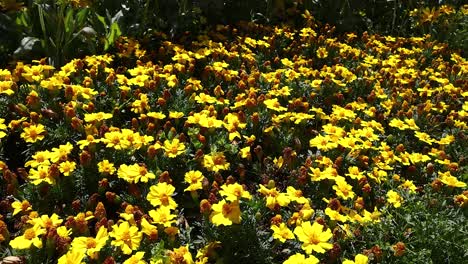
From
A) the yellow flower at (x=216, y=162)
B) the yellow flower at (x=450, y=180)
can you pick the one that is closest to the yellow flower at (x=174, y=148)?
the yellow flower at (x=216, y=162)

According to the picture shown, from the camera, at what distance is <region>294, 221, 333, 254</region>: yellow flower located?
1.99 m

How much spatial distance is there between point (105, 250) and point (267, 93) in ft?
5.85

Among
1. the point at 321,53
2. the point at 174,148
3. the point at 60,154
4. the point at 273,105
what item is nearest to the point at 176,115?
the point at 174,148

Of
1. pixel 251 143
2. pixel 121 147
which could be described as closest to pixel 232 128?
pixel 251 143

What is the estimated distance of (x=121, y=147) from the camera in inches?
97.7

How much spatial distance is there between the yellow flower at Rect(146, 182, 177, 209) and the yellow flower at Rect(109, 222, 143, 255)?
0.19 metres

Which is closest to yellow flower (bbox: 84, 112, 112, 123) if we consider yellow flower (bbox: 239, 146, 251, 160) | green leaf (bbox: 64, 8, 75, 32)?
yellow flower (bbox: 239, 146, 251, 160)

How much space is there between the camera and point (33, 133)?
2.57 m

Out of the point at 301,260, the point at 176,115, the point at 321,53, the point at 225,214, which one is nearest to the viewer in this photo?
the point at 301,260

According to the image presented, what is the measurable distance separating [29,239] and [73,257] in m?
0.22

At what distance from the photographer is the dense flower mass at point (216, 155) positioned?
6.82 ft

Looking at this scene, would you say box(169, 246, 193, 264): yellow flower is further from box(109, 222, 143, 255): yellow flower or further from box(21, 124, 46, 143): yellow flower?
box(21, 124, 46, 143): yellow flower

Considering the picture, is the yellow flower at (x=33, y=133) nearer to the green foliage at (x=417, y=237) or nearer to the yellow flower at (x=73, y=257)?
the yellow flower at (x=73, y=257)

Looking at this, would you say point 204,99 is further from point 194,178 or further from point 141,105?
point 194,178
